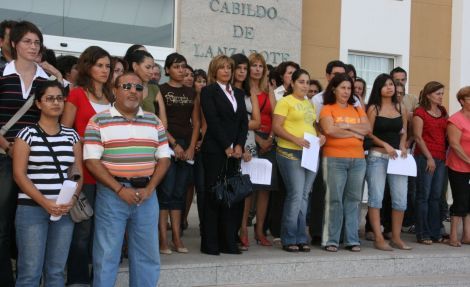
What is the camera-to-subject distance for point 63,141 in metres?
4.79

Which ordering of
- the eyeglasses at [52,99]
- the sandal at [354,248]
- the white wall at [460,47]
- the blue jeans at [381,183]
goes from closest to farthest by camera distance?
the eyeglasses at [52,99], the sandal at [354,248], the blue jeans at [381,183], the white wall at [460,47]

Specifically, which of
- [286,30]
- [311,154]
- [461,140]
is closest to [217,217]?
[311,154]

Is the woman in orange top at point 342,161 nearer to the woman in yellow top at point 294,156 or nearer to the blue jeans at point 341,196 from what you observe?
the blue jeans at point 341,196

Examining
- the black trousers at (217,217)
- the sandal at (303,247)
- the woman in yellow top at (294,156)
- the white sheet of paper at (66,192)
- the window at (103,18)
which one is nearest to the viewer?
the white sheet of paper at (66,192)

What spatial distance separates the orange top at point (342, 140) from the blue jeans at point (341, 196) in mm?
67

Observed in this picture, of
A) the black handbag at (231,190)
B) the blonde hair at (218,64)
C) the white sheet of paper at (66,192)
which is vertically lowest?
the black handbag at (231,190)

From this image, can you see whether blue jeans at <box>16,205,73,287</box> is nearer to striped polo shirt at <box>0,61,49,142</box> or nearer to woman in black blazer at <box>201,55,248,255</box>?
striped polo shirt at <box>0,61,49,142</box>

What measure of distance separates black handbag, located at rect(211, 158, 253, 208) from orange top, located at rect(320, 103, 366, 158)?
1.21m

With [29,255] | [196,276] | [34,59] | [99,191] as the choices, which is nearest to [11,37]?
[34,59]

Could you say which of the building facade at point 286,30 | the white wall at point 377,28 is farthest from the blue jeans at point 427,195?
the white wall at point 377,28

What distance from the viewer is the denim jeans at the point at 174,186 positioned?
6.23 meters

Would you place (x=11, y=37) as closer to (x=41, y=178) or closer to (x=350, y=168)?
(x=41, y=178)

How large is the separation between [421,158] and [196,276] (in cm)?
345

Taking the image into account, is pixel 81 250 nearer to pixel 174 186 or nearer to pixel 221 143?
pixel 174 186
